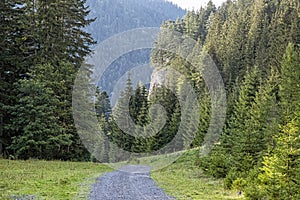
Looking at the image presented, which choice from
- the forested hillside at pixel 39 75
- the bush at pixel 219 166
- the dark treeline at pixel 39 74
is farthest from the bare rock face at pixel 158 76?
the bush at pixel 219 166

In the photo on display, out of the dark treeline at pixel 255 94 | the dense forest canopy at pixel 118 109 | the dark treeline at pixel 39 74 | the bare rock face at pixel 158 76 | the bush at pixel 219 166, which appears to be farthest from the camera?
the bare rock face at pixel 158 76

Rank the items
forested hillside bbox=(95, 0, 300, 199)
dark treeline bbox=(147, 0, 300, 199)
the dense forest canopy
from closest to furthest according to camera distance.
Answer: dark treeline bbox=(147, 0, 300, 199)
forested hillside bbox=(95, 0, 300, 199)
the dense forest canopy

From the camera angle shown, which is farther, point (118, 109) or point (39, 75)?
point (118, 109)

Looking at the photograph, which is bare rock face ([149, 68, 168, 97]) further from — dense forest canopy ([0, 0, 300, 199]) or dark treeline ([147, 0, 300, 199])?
dense forest canopy ([0, 0, 300, 199])

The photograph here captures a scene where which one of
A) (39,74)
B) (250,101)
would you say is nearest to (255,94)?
(250,101)

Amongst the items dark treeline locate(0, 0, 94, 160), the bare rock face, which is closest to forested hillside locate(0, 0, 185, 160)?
dark treeline locate(0, 0, 94, 160)

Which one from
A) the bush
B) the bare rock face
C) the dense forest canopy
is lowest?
the bush

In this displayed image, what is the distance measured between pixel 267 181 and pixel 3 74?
24.1 meters

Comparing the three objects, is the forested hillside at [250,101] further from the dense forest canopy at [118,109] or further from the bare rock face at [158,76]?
the bare rock face at [158,76]

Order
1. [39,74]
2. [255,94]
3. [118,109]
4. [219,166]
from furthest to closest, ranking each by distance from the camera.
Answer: [118,109], [255,94], [39,74], [219,166]

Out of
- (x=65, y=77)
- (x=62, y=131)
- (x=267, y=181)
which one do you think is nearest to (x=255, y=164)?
(x=267, y=181)

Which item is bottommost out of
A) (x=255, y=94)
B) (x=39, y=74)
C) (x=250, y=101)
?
(x=250, y=101)

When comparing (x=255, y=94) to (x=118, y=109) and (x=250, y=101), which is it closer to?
(x=250, y=101)

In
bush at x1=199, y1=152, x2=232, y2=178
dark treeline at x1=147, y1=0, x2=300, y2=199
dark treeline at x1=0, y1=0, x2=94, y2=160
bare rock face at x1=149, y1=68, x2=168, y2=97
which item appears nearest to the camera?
dark treeline at x1=147, y1=0, x2=300, y2=199
